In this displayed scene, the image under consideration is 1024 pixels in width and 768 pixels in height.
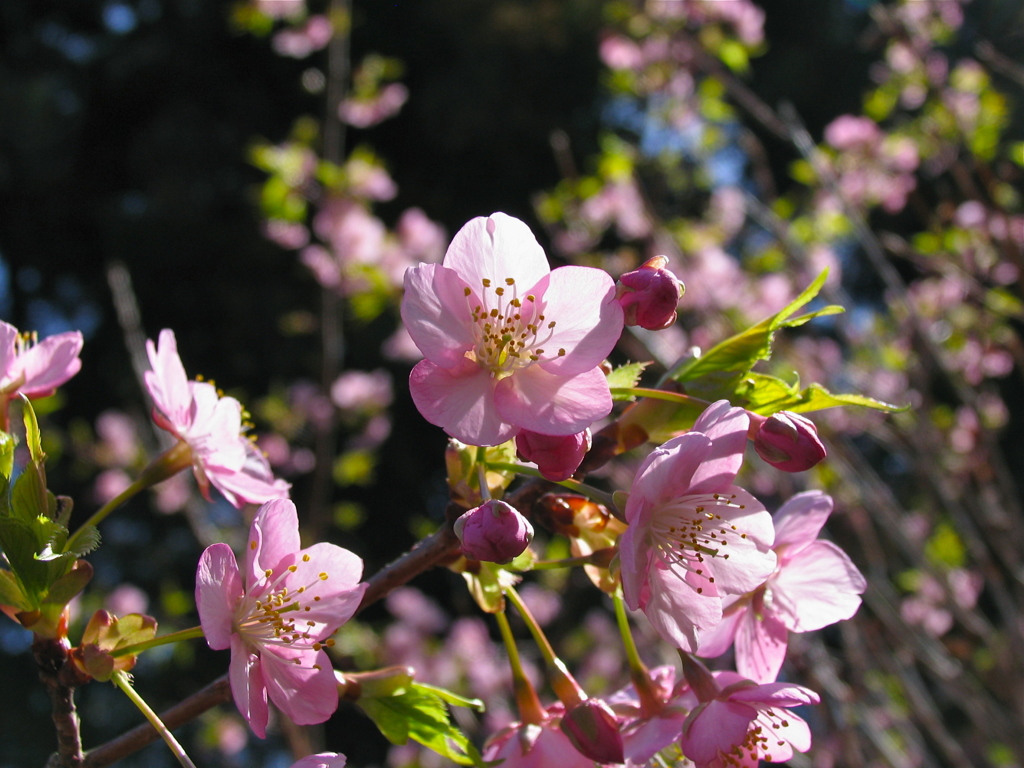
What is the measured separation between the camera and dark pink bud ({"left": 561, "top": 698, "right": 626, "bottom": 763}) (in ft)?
2.40

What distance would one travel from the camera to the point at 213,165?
821 cm

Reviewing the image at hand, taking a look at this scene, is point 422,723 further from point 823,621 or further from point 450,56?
point 450,56

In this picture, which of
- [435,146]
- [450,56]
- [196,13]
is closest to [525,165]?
[435,146]

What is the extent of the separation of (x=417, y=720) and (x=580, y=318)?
1.39ft

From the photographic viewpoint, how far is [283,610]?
759 millimetres

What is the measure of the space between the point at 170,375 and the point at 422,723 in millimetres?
462

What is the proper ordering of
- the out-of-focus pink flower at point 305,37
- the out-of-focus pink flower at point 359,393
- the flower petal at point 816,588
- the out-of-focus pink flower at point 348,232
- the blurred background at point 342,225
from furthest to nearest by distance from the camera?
the out-of-focus pink flower at point 359,393 → the blurred background at point 342,225 → the out-of-focus pink flower at point 305,37 → the out-of-focus pink flower at point 348,232 → the flower petal at point 816,588

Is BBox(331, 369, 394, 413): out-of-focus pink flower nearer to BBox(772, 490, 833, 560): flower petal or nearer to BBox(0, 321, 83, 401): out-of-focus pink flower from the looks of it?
BBox(0, 321, 83, 401): out-of-focus pink flower

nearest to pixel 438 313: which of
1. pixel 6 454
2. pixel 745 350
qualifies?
pixel 745 350

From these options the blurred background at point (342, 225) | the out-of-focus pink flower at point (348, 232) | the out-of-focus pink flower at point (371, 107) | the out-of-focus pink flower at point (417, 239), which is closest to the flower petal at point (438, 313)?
the out-of-focus pink flower at point (348, 232)

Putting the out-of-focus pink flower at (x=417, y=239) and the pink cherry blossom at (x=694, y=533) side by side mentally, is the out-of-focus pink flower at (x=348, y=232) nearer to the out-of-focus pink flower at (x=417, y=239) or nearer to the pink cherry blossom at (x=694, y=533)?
the out-of-focus pink flower at (x=417, y=239)

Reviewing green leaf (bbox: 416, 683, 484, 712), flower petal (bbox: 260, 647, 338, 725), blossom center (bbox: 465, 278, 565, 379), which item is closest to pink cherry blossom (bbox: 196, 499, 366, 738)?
flower petal (bbox: 260, 647, 338, 725)

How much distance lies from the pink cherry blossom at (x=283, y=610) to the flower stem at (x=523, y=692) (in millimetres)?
171

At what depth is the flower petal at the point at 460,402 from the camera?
72cm
